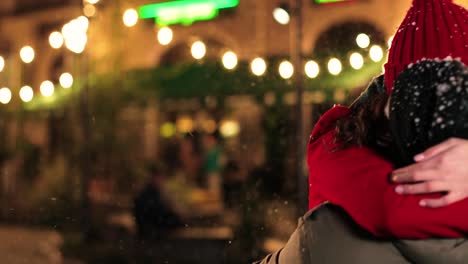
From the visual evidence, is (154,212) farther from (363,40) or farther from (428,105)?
(428,105)

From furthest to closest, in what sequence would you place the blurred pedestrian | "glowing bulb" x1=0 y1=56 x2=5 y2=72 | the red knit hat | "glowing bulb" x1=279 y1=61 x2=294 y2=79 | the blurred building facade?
"glowing bulb" x1=0 y1=56 x2=5 y2=72, the blurred pedestrian, "glowing bulb" x1=279 y1=61 x2=294 y2=79, the blurred building facade, the red knit hat

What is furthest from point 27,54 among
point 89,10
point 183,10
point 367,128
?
point 367,128

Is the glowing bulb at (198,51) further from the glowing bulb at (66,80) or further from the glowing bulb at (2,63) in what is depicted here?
the glowing bulb at (2,63)

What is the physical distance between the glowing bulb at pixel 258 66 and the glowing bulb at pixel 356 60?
5.55 ft

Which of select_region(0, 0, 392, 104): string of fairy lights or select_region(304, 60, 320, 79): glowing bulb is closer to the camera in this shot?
select_region(0, 0, 392, 104): string of fairy lights

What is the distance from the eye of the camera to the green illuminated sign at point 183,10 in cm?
949

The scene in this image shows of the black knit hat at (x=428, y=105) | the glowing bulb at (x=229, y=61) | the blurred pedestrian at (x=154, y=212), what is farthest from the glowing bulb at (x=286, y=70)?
the black knit hat at (x=428, y=105)

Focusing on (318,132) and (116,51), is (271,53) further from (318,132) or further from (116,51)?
(318,132)

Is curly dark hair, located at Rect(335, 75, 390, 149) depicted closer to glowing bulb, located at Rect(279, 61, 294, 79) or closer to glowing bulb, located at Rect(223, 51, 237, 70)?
glowing bulb, located at Rect(279, 61, 294, 79)

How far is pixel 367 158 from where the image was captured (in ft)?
4.09

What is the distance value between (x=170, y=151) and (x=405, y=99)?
974 centimetres

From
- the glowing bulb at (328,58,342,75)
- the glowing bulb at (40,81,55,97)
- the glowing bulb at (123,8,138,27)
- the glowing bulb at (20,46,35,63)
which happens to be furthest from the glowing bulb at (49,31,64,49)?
the glowing bulb at (328,58,342,75)

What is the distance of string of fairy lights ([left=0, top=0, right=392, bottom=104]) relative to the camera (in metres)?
5.31

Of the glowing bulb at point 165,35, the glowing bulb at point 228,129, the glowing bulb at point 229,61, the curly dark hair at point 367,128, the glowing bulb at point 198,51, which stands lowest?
the curly dark hair at point 367,128
